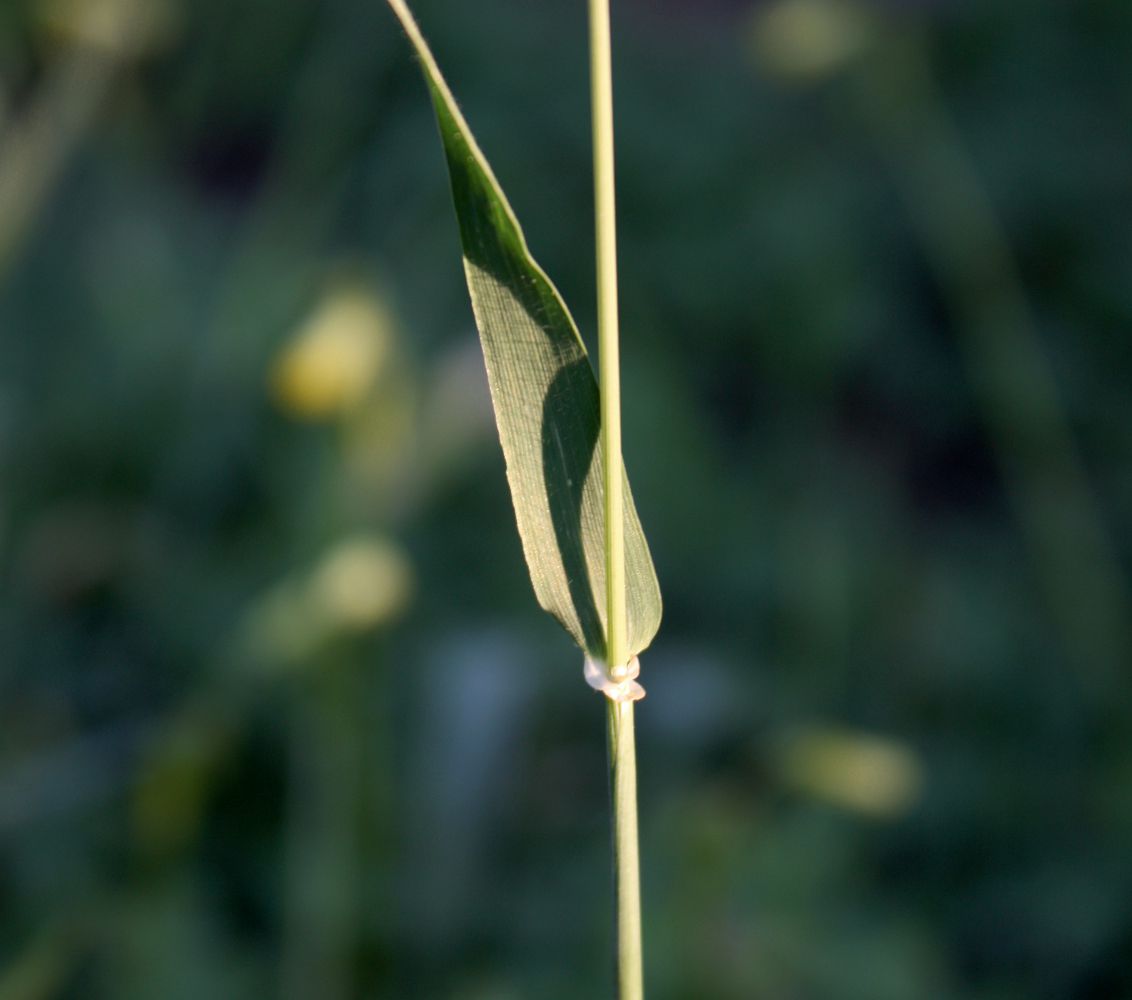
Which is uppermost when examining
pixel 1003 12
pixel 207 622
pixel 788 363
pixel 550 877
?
pixel 1003 12

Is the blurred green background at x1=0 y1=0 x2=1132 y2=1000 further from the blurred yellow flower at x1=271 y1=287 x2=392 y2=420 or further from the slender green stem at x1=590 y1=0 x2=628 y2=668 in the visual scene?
the slender green stem at x1=590 y1=0 x2=628 y2=668

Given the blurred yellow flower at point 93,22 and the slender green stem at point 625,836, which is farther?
the blurred yellow flower at point 93,22

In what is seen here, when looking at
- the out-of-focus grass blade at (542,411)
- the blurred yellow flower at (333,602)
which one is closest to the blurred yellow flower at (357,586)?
the blurred yellow flower at (333,602)

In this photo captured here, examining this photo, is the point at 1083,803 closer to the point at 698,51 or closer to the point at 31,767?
the point at 31,767

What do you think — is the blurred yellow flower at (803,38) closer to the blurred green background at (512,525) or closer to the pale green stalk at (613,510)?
the blurred green background at (512,525)

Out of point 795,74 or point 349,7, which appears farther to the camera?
point 349,7

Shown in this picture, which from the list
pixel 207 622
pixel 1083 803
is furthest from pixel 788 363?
pixel 207 622

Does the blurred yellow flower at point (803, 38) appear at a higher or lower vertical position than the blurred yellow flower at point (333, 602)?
higher

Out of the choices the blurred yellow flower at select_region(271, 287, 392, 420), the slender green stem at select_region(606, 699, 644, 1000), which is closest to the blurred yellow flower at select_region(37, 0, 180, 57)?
the blurred yellow flower at select_region(271, 287, 392, 420)
